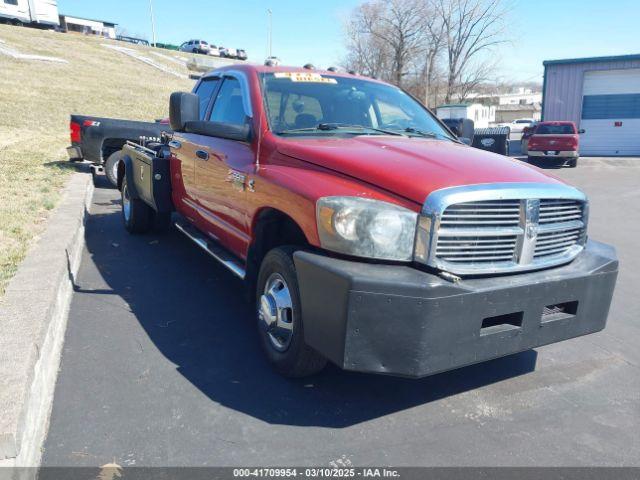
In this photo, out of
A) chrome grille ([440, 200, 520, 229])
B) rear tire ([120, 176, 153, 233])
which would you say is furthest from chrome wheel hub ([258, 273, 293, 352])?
rear tire ([120, 176, 153, 233])

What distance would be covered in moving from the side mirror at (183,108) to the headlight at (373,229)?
1954mm

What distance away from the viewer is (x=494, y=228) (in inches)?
115

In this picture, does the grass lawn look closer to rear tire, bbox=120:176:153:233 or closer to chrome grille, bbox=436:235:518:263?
rear tire, bbox=120:176:153:233

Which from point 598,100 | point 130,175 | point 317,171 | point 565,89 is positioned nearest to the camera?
point 317,171

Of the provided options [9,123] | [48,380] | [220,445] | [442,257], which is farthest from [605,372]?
[9,123]

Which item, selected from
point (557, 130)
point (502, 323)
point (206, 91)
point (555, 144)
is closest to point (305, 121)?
point (206, 91)

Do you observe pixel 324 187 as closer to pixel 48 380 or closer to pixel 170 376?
pixel 170 376

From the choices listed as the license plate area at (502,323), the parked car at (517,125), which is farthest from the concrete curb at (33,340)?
the parked car at (517,125)

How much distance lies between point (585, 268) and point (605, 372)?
100cm

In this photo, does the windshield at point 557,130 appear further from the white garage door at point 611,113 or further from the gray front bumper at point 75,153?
the gray front bumper at point 75,153

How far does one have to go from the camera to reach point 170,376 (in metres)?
3.54

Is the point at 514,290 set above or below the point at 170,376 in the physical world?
above

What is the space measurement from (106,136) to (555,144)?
52.5ft

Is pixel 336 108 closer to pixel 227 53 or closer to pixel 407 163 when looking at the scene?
pixel 407 163
